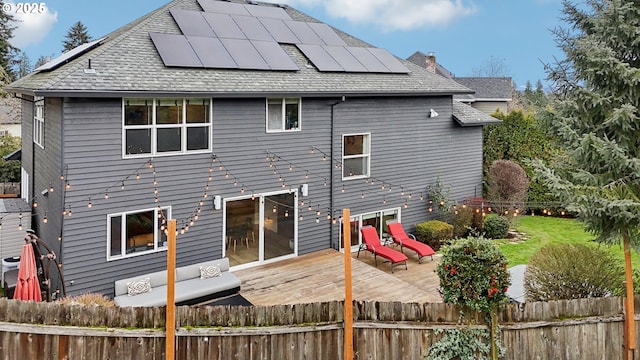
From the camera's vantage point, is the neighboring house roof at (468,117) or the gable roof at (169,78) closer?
the gable roof at (169,78)

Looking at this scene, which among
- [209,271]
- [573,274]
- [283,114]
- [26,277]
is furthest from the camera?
[283,114]

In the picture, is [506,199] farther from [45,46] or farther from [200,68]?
[45,46]

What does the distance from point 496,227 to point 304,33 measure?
9.28 meters

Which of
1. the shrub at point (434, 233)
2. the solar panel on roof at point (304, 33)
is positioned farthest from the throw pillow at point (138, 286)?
the solar panel on roof at point (304, 33)

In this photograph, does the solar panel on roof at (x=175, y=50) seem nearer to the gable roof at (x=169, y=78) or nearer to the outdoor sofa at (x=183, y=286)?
the gable roof at (x=169, y=78)

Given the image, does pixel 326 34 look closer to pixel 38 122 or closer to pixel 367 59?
pixel 367 59

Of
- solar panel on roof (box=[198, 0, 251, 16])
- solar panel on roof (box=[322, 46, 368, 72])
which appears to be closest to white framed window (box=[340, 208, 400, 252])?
solar panel on roof (box=[322, 46, 368, 72])

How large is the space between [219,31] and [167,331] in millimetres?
10259

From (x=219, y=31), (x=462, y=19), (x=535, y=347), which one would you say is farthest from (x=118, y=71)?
(x=462, y=19)

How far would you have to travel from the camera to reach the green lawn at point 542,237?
13.7 meters

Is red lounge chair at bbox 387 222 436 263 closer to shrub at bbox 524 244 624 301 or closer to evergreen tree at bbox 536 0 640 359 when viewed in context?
shrub at bbox 524 244 624 301

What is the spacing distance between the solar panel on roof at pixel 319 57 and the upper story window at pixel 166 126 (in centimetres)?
413

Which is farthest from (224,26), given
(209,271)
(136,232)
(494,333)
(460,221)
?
(494,333)

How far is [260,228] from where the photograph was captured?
40.4 feet
